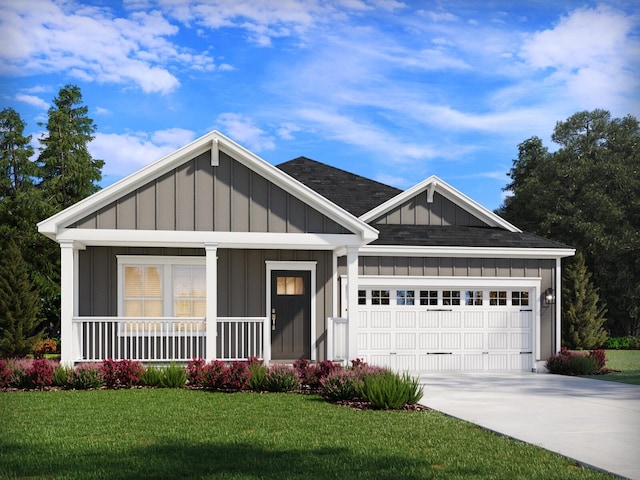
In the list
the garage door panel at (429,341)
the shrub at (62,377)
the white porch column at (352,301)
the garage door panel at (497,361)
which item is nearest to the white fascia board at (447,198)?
the garage door panel at (429,341)

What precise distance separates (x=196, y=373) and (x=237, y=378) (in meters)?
0.95

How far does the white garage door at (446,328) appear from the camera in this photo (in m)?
17.6

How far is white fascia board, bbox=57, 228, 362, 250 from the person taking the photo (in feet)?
46.4

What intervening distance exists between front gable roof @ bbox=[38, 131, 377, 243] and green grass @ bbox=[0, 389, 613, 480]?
12.5 ft

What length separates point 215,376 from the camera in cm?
1316

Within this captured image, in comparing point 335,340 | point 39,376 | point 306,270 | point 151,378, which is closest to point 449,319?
point 335,340

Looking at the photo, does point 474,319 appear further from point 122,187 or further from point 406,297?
point 122,187

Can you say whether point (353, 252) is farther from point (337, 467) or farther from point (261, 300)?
point (337, 467)

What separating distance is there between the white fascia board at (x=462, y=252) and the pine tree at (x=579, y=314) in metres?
8.62

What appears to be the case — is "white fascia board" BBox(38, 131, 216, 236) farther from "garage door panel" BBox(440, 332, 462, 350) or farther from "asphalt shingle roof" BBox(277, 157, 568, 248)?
"garage door panel" BBox(440, 332, 462, 350)

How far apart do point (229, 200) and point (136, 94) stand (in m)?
8.45

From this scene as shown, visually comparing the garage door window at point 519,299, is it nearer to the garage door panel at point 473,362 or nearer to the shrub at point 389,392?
the garage door panel at point 473,362

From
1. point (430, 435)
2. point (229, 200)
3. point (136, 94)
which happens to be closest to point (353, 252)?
point (229, 200)

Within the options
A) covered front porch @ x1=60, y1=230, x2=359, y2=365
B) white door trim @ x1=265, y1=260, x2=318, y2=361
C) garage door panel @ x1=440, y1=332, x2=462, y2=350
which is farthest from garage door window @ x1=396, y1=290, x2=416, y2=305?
white door trim @ x1=265, y1=260, x2=318, y2=361
